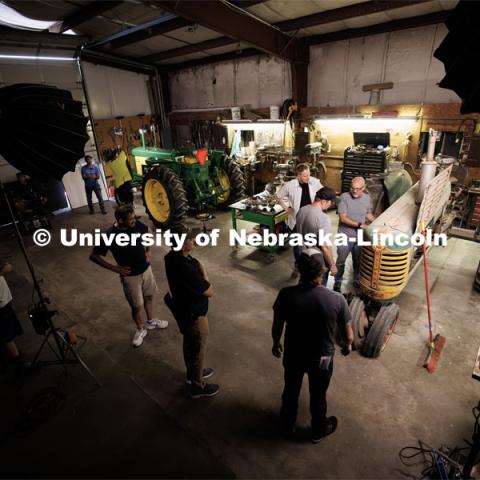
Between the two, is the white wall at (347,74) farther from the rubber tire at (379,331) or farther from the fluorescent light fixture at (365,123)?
the rubber tire at (379,331)

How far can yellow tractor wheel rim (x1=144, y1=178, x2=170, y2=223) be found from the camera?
7.21m

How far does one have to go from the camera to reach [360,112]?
7422 millimetres

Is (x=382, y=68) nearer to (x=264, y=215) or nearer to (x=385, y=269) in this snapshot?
(x=264, y=215)

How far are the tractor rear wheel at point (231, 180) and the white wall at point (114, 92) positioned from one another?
5363mm

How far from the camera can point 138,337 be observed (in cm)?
366

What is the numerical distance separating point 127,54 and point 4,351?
10056 millimetres

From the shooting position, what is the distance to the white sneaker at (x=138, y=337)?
3625 millimetres

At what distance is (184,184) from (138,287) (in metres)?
4.14

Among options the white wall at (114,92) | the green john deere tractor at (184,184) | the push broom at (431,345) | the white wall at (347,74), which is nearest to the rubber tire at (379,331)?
the push broom at (431,345)

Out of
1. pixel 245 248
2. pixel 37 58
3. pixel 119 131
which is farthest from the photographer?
pixel 119 131

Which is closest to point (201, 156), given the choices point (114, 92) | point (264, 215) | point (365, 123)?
point (264, 215)

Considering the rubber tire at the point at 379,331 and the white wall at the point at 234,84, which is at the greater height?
the white wall at the point at 234,84

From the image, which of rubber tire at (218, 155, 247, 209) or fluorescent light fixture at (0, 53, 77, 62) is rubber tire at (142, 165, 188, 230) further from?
fluorescent light fixture at (0, 53, 77, 62)

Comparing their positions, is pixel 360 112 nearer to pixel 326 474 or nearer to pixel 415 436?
pixel 415 436
